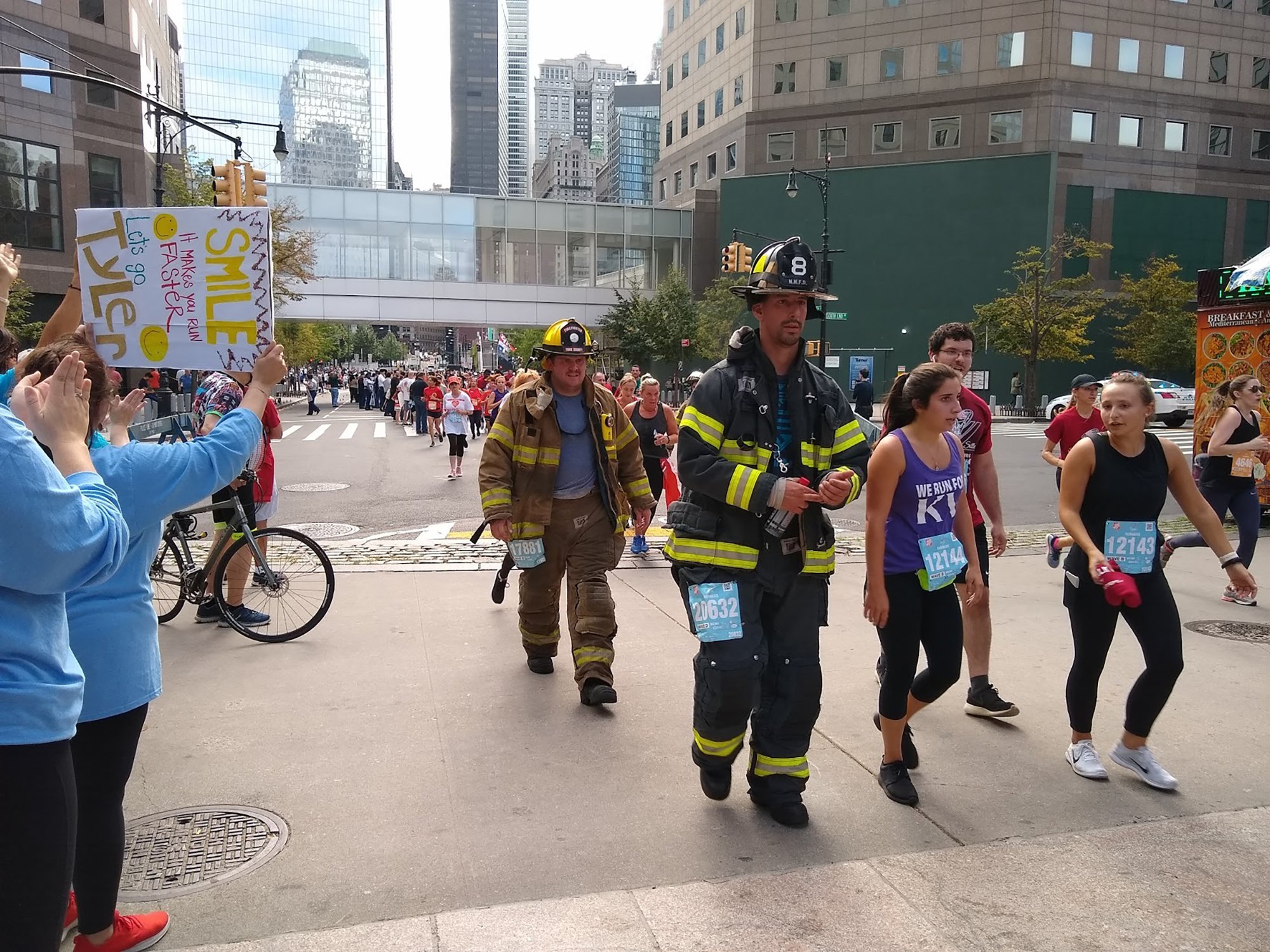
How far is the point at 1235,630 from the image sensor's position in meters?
6.73

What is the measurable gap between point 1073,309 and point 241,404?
43.7 m

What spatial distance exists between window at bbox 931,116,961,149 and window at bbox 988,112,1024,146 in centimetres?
154

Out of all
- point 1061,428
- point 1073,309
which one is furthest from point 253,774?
point 1073,309

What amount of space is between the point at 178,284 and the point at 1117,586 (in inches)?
157

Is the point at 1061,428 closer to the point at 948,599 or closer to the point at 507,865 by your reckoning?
the point at 948,599

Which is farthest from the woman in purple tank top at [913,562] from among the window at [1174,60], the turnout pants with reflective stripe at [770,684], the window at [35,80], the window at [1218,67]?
the window at [1218,67]

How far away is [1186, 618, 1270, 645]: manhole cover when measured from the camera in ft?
21.4

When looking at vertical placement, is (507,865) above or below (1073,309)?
below

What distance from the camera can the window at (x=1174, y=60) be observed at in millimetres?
50500

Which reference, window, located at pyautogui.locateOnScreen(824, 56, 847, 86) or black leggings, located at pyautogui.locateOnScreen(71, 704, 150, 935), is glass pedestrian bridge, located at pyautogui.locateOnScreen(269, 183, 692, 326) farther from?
black leggings, located at pyautogui.locateOnScreen(71, 704, 150, 935)

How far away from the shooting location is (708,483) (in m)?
3.59

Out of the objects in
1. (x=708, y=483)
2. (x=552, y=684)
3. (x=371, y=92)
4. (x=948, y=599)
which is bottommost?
(x=552, y=684)

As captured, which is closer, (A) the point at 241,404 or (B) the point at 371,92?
(A) the point at 241,404

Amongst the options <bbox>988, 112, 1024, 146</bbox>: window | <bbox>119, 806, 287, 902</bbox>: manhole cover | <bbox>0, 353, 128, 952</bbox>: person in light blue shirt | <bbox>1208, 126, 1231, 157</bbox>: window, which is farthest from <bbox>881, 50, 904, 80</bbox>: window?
<bbox>0, 353, 128, 952</bbox>: person in light blue shirt
